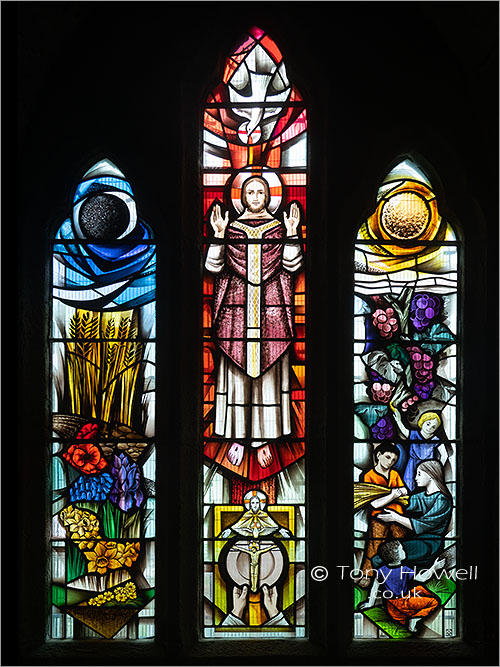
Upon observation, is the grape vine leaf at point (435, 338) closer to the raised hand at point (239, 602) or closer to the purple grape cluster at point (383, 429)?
the purple grape cluster at point (383, 429)

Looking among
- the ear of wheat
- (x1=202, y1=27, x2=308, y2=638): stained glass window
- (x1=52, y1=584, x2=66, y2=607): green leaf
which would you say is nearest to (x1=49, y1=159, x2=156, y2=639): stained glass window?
(x1=52, y1=584, x2=66, y2=607): green leaf

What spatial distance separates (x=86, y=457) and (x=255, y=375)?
3.04 feet

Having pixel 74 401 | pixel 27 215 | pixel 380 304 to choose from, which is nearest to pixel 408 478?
pixel 380 304

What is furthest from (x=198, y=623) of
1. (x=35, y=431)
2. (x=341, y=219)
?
(x=341, y=219)

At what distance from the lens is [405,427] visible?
12.8 feet

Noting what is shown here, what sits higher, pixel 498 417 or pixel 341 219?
pixel 341 219

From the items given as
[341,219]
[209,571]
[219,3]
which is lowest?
[209,571]

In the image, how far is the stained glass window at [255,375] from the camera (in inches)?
152

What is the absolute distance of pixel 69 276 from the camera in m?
3.97

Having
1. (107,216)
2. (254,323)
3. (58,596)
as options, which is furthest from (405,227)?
(58,596)

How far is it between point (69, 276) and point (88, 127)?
75cm

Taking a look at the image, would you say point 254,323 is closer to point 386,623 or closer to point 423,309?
point 423,309

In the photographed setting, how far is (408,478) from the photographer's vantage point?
388 cm

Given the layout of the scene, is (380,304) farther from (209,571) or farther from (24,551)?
(24,551)
